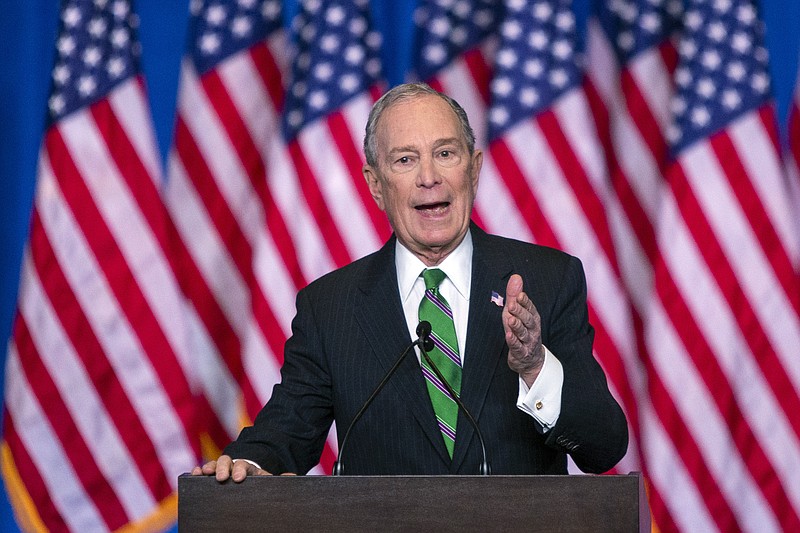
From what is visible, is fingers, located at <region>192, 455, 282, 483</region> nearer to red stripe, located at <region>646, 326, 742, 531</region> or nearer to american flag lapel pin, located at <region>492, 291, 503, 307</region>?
american flag lapel pin, located at <region>492, 291, 503, 307</region>

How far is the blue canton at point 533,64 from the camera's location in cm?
409

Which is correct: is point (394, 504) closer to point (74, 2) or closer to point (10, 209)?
point (74, 2)

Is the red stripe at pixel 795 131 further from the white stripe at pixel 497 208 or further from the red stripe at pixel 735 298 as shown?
the white stripe at pixel 497 208

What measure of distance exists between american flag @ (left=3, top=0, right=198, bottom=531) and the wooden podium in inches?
96.1

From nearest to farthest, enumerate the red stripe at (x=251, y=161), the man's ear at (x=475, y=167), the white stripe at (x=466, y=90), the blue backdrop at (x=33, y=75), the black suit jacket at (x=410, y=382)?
the black suit jacket at (x=410, y=382)
the man's ear at (x=475, y=167)
the red stripe at (x=251, y=161)
the white stripe at (x=466, y=90)
the blue backdrop at (x=33, y=75)

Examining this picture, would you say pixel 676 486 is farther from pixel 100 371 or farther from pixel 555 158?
pixel 100 371

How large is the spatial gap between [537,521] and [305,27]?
301cm

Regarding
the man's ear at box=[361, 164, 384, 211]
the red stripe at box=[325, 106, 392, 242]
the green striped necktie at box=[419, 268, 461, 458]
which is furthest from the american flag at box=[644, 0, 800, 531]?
the green striped necktie at box=[419, 268, 461, 458]

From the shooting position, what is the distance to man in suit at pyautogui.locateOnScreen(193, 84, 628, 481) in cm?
223

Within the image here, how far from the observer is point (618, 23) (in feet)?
14.5

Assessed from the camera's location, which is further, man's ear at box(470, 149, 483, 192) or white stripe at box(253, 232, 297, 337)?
white stripe at box(253, 232, 297, 337)

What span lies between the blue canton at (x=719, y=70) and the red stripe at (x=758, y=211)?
7 centimetres

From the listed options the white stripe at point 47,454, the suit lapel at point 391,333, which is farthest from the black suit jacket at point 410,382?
the white stripe at point 47,454

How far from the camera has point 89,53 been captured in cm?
420
